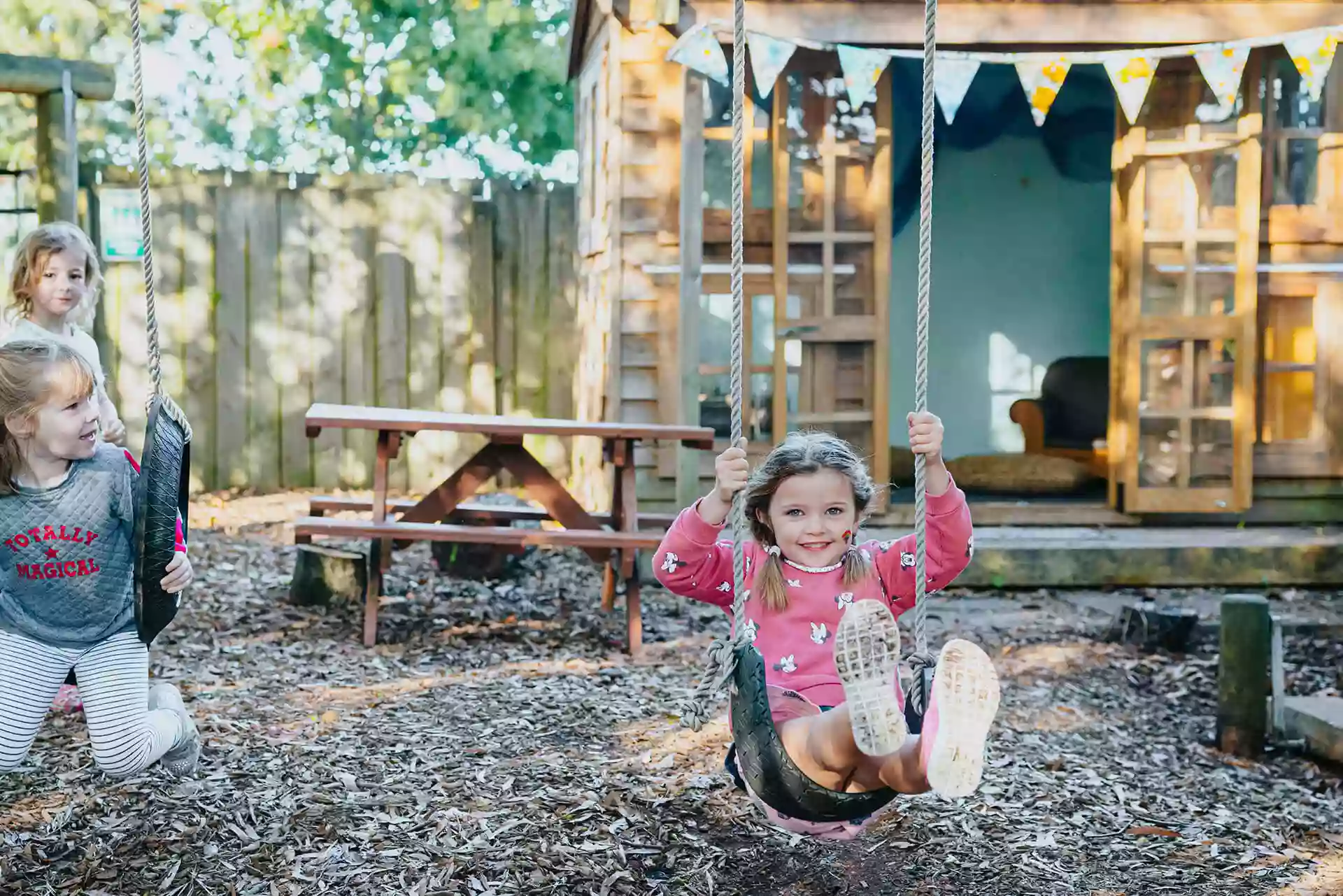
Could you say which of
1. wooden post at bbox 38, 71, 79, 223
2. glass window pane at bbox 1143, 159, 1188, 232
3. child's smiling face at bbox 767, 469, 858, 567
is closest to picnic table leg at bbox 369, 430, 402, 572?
wooden post at bbox 38, 71, 79, 223

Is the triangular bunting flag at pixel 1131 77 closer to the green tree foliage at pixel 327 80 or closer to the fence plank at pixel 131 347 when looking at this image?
the fence plank at pixel 131 347

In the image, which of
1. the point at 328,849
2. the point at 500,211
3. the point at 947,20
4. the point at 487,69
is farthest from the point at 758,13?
the point at 487,69

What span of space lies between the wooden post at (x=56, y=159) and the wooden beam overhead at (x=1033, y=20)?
9.92 feet

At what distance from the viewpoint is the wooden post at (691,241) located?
6.38 m

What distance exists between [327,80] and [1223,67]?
1189 centimetres

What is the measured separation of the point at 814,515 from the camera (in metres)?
2.93

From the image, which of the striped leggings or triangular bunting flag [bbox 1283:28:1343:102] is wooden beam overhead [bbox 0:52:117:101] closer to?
the striped leggings

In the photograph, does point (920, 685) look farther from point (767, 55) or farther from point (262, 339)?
point (262, 339)

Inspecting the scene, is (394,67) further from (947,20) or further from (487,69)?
(947,20)

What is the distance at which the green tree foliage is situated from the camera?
14.6 metres

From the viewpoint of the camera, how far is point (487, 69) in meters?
14.4

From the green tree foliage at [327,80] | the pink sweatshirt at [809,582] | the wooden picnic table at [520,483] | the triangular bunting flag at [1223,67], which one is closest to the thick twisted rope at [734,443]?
the pink sweatshirt at [809,582]

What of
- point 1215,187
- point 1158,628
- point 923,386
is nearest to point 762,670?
point 923,386

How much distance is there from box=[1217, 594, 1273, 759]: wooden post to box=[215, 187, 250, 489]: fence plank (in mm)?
6552
